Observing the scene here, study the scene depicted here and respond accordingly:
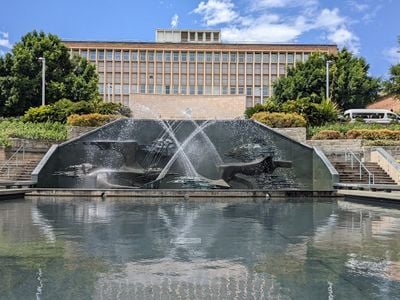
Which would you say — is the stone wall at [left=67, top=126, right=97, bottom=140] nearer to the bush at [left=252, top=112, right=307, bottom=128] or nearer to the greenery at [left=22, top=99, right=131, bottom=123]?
the greenery at [left=22, top=99, right=131, bottom=123]

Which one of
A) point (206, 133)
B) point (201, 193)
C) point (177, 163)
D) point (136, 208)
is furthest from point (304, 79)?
point (136, 208)

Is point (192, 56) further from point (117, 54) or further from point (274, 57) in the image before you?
point (274, 57)

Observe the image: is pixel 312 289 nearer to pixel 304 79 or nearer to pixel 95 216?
pixel 95 216

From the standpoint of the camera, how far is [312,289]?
485 cm

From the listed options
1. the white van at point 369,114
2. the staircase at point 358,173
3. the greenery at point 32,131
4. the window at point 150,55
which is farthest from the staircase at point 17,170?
the window at point 150,55

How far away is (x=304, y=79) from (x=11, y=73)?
2624 cm

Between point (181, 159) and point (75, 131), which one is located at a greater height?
point (75, 131)

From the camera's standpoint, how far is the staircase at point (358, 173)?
20.3m

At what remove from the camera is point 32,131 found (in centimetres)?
2514

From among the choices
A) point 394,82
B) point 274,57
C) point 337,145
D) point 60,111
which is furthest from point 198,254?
point 274,57

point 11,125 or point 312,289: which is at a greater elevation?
point 11,125

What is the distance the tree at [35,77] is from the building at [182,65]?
46.9 metres

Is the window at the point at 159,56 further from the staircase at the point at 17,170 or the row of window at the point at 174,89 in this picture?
the staircase at the point at 17,170

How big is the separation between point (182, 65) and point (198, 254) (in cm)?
8467
